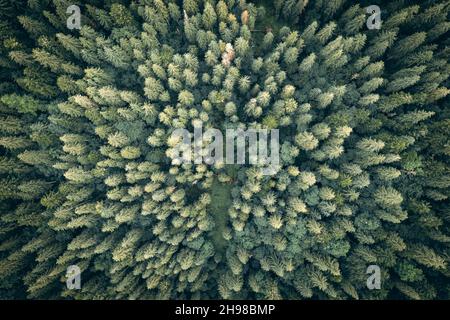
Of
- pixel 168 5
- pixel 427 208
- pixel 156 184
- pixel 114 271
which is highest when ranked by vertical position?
pixel 168 5

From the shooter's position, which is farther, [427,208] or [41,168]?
[41,168]

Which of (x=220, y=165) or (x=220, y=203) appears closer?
(x=220, y=165)

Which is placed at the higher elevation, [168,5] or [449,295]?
[168,5]

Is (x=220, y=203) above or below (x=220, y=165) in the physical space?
below

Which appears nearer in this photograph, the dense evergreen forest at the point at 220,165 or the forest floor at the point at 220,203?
the dense evergreen forest at the point at 220,165

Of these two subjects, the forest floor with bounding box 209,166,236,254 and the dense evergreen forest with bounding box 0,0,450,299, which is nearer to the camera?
the dense evergreen forest with bounding box 0,0,450,299

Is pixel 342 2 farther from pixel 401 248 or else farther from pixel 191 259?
pixel 191 259
